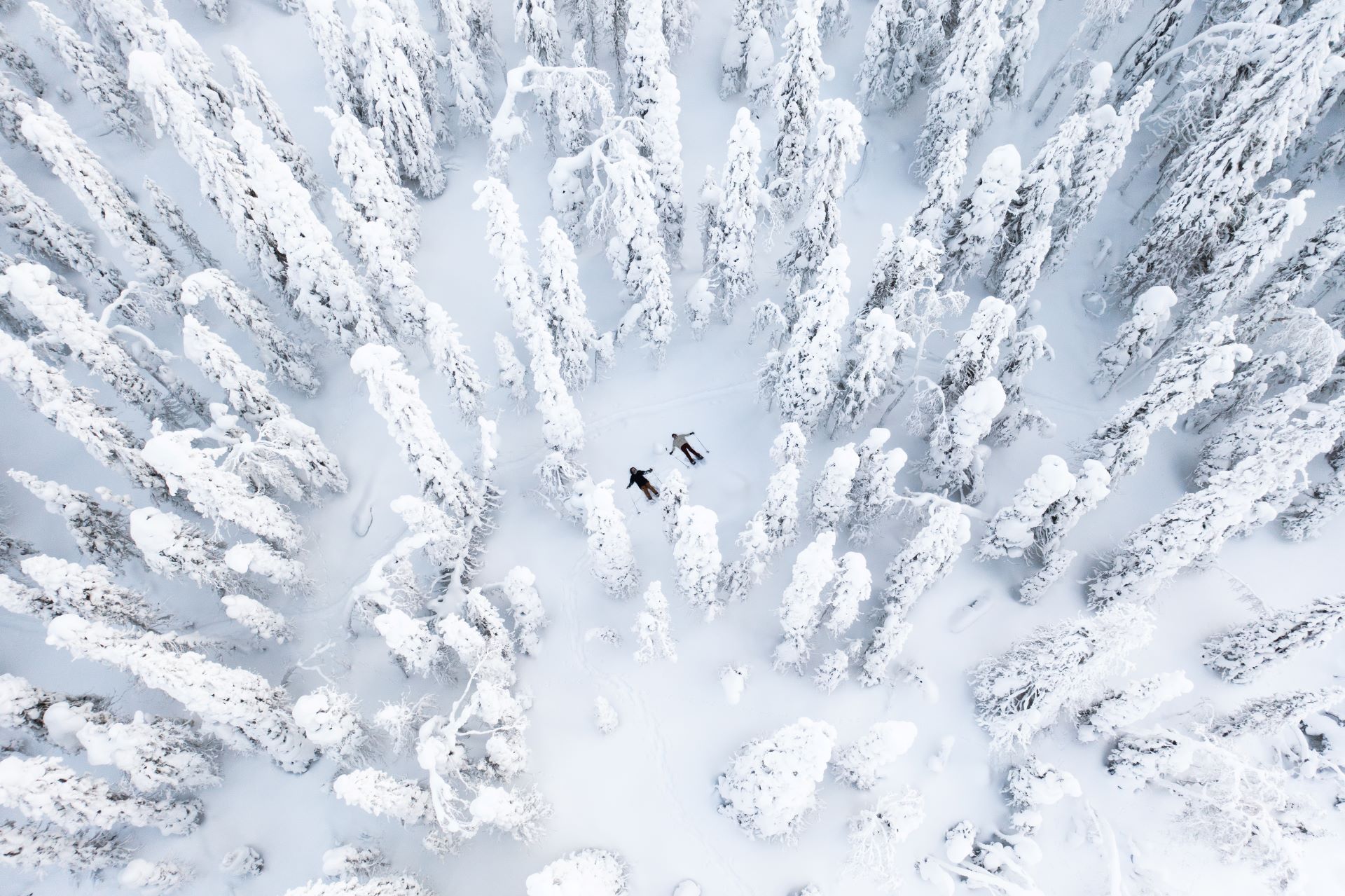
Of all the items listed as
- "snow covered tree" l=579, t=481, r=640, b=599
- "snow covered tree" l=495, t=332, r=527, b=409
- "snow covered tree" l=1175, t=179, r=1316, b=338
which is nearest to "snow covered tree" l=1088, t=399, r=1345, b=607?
"snow covered tree" l=1175, t=179, r=1316, b=338

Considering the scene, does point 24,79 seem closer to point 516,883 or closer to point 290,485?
point 290,485

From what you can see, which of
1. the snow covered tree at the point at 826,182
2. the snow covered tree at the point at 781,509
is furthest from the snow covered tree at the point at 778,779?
the snow covered tree at the point at 826,182

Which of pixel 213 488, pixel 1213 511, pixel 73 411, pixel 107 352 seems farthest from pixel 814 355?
pixel 107 352

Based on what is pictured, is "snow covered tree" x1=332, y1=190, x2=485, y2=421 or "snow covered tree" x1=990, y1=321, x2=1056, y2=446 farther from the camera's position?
"snow covered tree" x1=990, y1=321, x2=1056, y2=446

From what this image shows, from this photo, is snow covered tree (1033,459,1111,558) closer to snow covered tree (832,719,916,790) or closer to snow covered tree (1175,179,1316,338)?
snow covered tree (1175,179,1316,338)

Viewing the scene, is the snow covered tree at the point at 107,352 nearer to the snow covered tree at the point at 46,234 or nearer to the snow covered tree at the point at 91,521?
the snow covered tree at the point at 46,234
